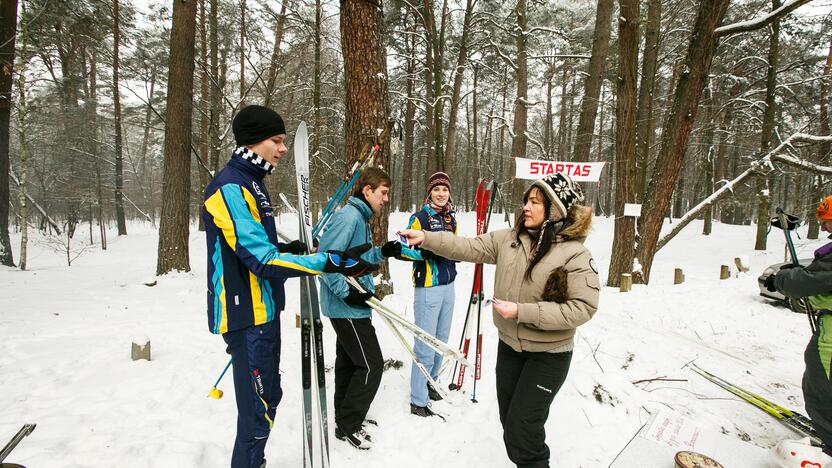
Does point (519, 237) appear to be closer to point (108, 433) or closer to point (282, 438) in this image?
point (282, 438)

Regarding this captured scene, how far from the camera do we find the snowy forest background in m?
5.82

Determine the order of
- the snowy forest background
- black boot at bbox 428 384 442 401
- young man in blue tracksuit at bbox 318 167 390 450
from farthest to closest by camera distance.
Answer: the snowy forest background < black boot at bbox 428 384 442 401 < young man in blue tracksuit at bbox 318 167 390 450

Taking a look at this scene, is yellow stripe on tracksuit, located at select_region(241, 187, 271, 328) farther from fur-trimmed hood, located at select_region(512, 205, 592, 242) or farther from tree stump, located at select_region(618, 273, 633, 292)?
tree stump, located at select_region(618, 273, 633, 292)

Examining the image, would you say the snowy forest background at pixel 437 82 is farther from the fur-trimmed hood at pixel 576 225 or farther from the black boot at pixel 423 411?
the fur-trimmed hood at pixel 576 225

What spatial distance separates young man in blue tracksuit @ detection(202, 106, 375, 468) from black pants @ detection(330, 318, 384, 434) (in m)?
0.60

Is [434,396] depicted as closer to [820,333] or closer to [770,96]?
[820,333]

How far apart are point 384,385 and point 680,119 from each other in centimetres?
592

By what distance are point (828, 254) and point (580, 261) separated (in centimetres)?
174

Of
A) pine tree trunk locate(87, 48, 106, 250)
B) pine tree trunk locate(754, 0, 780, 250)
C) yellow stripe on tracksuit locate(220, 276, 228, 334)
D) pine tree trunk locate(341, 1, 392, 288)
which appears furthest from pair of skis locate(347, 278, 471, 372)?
pine tree trunk locate(87, 48, 106, 250)

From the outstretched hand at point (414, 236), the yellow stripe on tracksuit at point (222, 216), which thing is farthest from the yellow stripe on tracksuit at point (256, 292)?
the outstretched hand at point (414, 236)

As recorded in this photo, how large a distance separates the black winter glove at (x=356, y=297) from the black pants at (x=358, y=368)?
0.18 meters

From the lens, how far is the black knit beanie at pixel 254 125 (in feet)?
6.19

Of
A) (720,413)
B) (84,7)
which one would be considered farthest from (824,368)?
(84,7)

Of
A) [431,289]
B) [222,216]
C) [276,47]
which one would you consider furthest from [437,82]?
[222,216]
